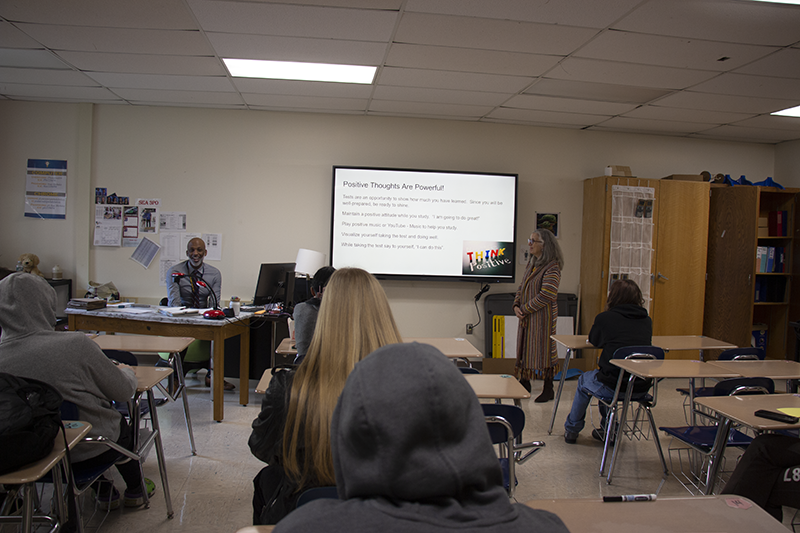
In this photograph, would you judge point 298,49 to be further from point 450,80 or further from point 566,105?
point 566,105

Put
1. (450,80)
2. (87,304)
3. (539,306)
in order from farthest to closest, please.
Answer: (539,306) → (450,80) → (87,304)

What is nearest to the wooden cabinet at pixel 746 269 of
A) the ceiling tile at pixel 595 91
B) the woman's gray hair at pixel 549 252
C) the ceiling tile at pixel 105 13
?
the ceiling tile at pixel 595 91

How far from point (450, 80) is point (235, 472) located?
328 cm

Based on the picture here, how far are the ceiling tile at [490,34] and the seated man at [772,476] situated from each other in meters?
2.44

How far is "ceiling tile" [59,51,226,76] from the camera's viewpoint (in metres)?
3.74

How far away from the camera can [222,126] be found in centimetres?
525

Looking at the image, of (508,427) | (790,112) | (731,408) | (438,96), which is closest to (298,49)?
(438,96)

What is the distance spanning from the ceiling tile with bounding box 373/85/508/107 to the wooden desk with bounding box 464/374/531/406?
266 cm

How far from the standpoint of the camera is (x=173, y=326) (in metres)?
3.67

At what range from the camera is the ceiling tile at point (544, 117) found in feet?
16.3

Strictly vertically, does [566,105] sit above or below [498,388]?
above

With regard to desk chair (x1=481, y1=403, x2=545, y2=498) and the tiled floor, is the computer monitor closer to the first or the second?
the tiled floor

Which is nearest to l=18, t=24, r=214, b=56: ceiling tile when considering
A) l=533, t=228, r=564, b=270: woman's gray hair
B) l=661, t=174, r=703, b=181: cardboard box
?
l=533, t=228, r=564, b=270: woman's gray hair

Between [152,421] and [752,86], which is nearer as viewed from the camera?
[152,421]
